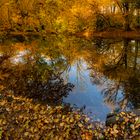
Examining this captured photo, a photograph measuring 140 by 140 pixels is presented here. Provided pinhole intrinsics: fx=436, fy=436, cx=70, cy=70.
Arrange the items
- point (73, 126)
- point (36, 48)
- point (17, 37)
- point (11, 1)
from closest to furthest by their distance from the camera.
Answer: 1. point (73, 126)
2. point (36, 48)
3. point (11, 1)
4. point (17, 37)

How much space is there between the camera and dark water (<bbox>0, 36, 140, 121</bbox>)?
17.8m

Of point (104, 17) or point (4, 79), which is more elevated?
point (4, 79)

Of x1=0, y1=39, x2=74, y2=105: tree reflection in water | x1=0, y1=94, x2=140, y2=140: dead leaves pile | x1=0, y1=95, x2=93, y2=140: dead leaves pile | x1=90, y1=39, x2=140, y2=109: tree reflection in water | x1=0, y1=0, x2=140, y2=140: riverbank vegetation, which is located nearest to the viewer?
x1=0, y1=94, x2=140, y2=140: dead leaves pile

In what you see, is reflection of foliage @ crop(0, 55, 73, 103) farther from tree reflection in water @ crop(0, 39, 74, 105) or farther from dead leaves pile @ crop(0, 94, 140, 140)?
dead leaves pile @ crop(0, 94, 140, 140)

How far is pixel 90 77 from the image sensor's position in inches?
1002

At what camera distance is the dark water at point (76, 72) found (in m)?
17.8

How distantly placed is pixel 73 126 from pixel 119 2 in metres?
29.3

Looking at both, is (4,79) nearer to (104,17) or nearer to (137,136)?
(137,136)

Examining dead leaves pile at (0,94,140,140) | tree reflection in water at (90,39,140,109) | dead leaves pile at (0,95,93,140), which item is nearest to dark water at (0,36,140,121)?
tree reflection in water at (90,39,140,109)

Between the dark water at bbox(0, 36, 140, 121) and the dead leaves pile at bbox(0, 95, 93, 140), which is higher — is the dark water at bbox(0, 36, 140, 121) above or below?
below

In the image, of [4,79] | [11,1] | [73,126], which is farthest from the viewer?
[11,1]

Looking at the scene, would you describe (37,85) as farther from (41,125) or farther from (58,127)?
(58,127)

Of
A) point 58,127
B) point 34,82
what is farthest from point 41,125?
point 34,82

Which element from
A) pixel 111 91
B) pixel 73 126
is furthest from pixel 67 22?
pixel 73 126
